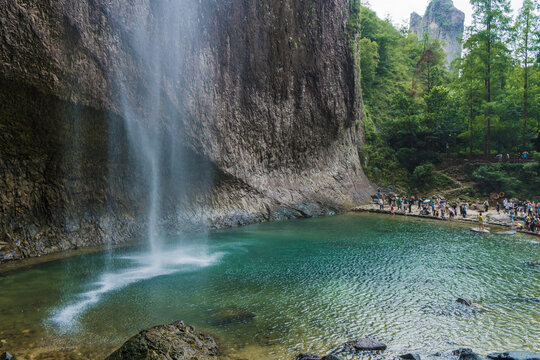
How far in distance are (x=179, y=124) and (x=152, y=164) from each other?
10.8ft

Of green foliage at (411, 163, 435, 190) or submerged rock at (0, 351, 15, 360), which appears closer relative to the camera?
submerged rock at (0, 351, 15, 360)

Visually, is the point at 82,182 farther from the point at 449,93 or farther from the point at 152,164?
the point at 449,93

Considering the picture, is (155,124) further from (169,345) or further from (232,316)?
(169,345)

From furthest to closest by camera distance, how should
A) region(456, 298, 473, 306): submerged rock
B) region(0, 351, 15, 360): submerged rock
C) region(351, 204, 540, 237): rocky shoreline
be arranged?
region(351, 204, 540, 237): rocky shoreline
region(456, 298, 473, 306): submerged rock
region(0, 351, 15, 360): submerged rock

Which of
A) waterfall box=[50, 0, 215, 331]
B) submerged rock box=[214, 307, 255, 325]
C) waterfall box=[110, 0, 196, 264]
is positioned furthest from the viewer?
waterfall box=[110, 0, 196, 264]

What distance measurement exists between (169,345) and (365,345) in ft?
16.0

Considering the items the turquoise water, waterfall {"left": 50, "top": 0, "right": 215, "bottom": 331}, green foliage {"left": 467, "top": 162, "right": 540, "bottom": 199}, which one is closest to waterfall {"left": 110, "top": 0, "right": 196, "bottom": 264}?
waterfall {"left": 50, "top": 0, "right": 215, "bottom": 331}

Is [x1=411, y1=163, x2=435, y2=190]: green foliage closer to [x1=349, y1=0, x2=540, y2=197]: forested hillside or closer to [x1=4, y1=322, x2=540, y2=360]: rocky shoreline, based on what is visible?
[x1=349, y1=0, x2=540, y2=197]: forested hillside

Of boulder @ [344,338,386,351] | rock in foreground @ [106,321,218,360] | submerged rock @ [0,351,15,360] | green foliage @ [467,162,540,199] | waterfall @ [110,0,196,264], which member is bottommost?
boulder @ [344,338,386,351]

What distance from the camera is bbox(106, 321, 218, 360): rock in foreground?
24.2 ft

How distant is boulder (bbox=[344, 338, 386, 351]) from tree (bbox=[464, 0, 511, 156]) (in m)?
37.8

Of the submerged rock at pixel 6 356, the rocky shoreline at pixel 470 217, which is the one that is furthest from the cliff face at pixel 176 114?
the submerged rock at pixel 6 356

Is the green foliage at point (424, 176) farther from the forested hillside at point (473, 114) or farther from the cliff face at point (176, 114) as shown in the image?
the cliff face at point (176, 114)

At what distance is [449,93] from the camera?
45156 mm
